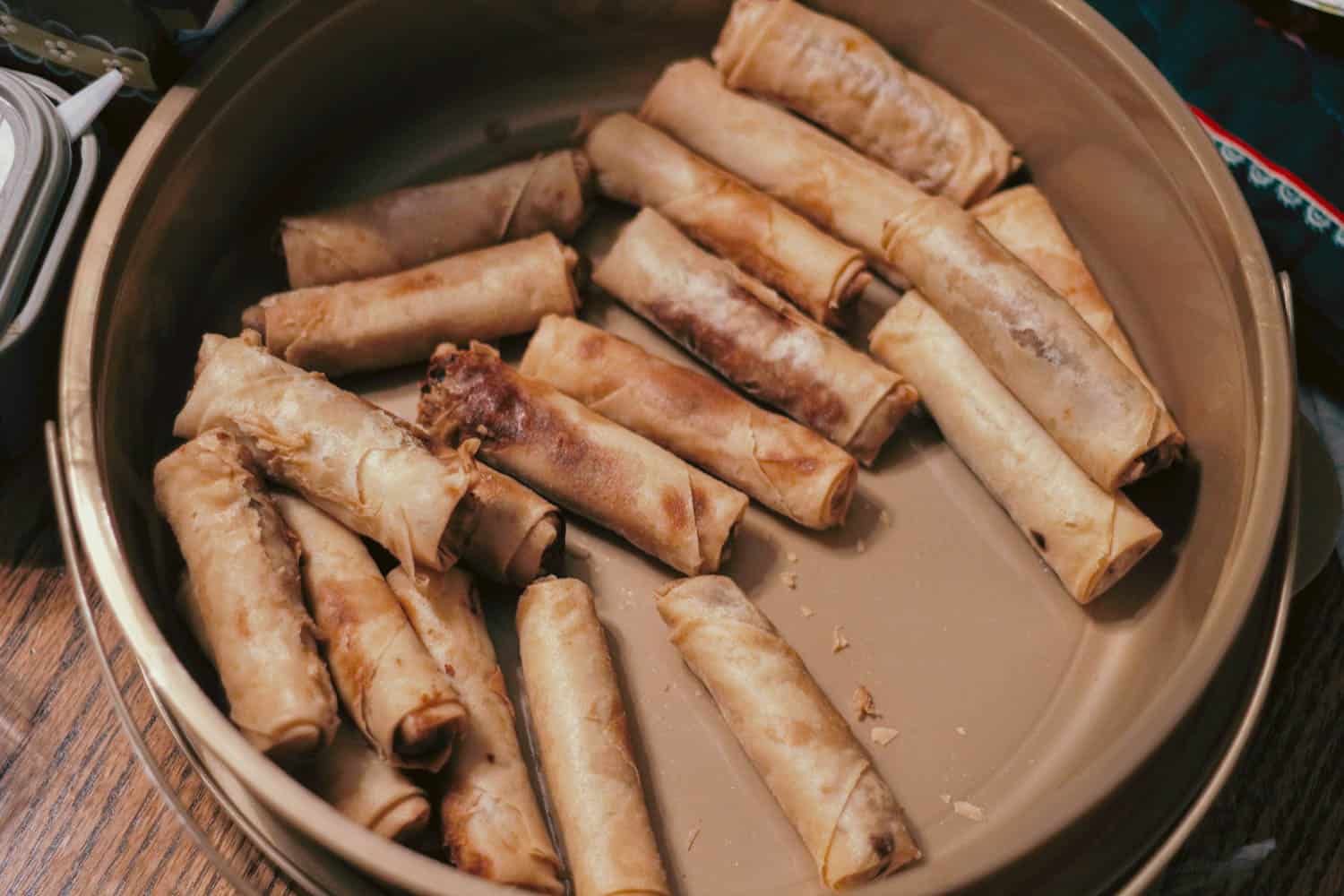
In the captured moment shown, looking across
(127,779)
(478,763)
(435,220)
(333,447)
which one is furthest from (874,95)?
(127,779)

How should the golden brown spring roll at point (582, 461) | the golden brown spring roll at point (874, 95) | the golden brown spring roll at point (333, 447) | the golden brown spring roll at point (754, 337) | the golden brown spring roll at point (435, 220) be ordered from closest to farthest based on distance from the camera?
1. the golden brown spring roll at point (333, 447)
2. the golden brown spring roll at point (582, 461)
3. the golden brown spring roll at point (754, 337)
4. the golden brown spring roll at point (435, 220)
5. the golden brown spring roll at point (874, 95)

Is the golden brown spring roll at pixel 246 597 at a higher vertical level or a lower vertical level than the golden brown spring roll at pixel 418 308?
lower

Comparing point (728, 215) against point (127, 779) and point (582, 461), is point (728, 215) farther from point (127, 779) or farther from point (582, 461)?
point (127, 779)

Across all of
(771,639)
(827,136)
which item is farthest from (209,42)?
(771,639)

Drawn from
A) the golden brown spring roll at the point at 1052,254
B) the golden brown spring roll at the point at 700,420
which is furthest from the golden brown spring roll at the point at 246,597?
the golden brown spring roll at the point at 1052,254

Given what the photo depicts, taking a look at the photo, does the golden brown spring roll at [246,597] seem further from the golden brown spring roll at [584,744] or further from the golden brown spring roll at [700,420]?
the golden brown spring roll at [700,420]
